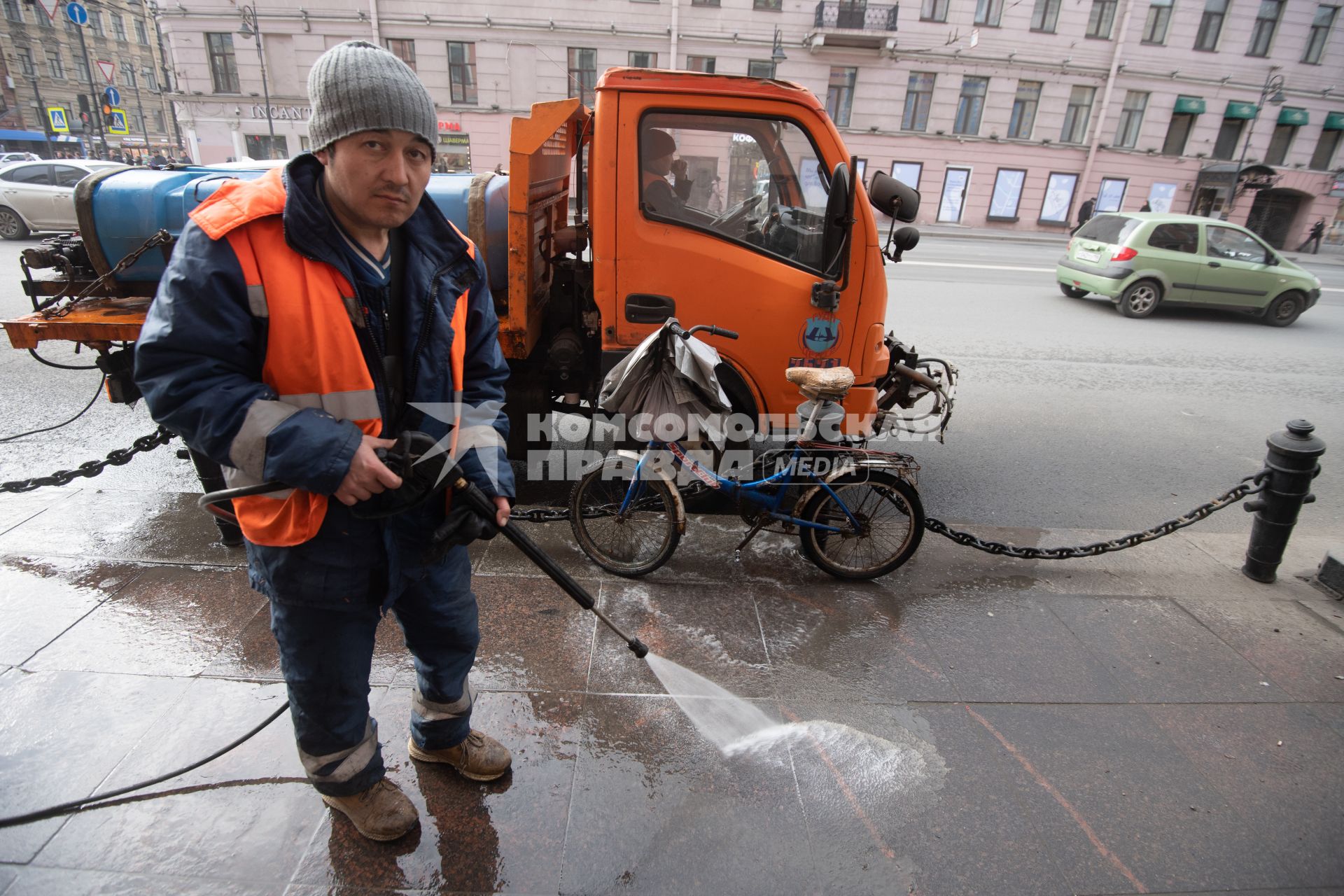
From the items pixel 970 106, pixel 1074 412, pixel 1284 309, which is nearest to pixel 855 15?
pixel 970 106

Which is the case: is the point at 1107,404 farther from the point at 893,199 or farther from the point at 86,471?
the point at 86,471

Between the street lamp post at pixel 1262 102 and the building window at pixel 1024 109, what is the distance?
25.5 feet

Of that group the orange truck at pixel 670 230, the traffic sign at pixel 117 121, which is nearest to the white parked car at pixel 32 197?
the traffic sign at pixel 117 121

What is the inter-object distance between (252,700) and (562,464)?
9.47ft

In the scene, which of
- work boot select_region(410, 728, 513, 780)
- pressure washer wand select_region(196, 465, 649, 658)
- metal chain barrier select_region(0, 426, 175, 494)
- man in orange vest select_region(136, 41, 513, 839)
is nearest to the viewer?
man in orange vest select_region(136, 41, 513, 839)

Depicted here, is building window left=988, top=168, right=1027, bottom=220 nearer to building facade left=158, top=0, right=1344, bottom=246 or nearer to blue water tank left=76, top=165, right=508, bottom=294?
building facade left=158, top=0, right=1344, bottom=246

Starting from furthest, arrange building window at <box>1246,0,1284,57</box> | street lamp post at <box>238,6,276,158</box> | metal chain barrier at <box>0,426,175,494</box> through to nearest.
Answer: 1. building window at <box>1246,0,1284,57</box>
2. street lamp post at <box>238,6,276,158</box>
3. metal chain barrier at <box>0,426,175,494</box>

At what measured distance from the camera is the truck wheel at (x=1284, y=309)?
12.2 m

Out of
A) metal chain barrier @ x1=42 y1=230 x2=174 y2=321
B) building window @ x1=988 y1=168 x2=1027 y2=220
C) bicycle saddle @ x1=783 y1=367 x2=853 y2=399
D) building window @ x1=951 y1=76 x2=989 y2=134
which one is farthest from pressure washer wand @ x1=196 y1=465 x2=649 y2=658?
building window @ x1=988 y1=168 x2=1027 y2=220

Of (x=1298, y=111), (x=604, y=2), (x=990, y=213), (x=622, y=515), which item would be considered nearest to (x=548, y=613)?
(x=622, y=515)

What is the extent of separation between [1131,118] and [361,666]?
3669 cm

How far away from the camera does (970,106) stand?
29.0 metres

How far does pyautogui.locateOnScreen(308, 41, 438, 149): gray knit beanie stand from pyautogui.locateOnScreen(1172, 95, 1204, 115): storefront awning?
36.9m

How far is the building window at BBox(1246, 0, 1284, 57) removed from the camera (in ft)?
93.4
